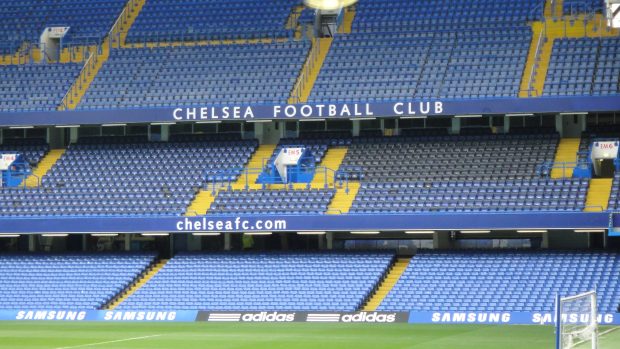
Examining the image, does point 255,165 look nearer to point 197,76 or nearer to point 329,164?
point 329,164

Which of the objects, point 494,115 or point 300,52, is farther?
point 300,52

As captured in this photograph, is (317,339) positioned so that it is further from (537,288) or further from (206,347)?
(537,288)

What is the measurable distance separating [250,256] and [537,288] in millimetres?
11481

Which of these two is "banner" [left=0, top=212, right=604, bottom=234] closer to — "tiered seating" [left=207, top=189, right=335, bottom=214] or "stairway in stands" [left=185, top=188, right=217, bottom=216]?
"tiered seating" [left=207, top=189, right=335, bottom=214]

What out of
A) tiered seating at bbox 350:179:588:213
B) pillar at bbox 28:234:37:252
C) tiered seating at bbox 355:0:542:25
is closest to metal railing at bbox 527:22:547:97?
tiered seating at bbox 355:0:542:25

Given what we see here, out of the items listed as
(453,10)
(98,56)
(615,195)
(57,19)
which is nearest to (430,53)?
(453,10)

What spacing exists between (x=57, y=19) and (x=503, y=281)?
1056 inches

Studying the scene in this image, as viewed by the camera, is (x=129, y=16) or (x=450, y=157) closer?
(x=450, y=157)

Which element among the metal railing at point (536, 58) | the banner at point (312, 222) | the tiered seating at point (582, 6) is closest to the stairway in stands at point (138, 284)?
the banner at point (312, 222)

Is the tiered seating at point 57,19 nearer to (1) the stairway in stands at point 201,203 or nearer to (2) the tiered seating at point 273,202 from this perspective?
(1) the stairway in stands at point 201,203

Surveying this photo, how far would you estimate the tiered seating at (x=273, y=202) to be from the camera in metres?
46.9

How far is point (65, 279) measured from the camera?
47000 mm

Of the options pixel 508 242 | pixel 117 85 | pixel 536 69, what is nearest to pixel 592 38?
pixel 536 69

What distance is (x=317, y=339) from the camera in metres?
34.5
